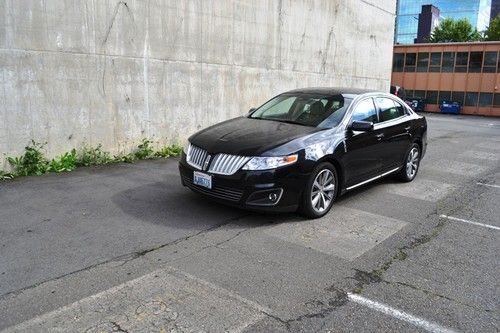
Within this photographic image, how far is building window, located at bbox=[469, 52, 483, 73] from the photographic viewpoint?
3838 centimetres

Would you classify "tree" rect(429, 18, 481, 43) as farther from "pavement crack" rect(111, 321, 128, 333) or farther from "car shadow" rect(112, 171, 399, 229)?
"pavement crack" rect(111, 321, 128, 333)

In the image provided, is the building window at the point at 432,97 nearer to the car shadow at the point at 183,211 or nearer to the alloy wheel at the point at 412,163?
the alloy wheel at the point at 412,163

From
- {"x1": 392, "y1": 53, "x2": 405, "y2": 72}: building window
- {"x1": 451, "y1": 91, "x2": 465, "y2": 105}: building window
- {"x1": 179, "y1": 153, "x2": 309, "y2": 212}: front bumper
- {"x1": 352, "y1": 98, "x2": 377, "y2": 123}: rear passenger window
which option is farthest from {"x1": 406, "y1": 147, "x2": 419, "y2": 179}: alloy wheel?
{"x1": 392, "y1": 53, "x2": 405, "y2": 72}: building window

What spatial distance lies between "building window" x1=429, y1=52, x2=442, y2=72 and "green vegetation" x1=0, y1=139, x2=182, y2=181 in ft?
121

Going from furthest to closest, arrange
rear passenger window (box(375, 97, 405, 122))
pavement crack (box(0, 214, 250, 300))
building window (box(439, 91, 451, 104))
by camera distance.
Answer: building window (box(439, 91, 451, 104)) → rear passenger window (box(375, 97, 405, 122)) → pavement crack (box(0, 214, 250, 300))

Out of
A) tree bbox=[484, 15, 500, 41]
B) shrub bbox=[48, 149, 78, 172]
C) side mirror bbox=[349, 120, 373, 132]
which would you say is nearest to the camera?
side mirror bbox=[349, 120, 373, 132]

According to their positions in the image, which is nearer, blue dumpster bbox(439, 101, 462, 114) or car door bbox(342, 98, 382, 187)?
car door bbox(342, 98, 382, 187)

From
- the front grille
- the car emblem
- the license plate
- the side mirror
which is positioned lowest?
the front grille

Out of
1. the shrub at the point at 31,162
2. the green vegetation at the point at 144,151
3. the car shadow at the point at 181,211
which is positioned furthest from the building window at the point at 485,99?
the shrub at the point at 31,162

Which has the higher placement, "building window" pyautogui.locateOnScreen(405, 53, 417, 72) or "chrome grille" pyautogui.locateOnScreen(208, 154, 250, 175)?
"building window" pyautogui.locateOnScreen(405, 53, 417, 72)

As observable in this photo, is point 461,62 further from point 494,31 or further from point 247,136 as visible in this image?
point 247,136

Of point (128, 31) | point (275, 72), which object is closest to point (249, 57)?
point (275, 72)

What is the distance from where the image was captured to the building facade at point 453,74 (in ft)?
125

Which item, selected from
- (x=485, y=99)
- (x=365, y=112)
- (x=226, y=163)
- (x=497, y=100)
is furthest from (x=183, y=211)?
(x=485, y=99)
